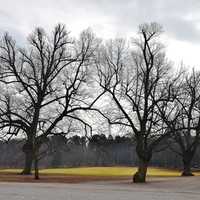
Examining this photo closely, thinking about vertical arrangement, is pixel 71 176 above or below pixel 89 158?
below

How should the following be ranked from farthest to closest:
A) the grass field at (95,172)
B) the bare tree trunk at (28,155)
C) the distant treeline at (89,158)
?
the distant treeline at (89,158) → the grass field at (95,172) → the bare tree trunk at (28,155)

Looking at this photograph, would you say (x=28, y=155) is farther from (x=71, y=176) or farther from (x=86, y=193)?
(x=86, y=193)

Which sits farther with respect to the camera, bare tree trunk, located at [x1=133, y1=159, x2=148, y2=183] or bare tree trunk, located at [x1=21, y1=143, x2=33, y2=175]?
bare tree trunk, located at [x1=21, y1=143, x2=33, y2=175]

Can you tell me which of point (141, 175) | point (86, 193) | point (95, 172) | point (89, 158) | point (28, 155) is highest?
point (89, 158)

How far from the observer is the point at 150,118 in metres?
40.2

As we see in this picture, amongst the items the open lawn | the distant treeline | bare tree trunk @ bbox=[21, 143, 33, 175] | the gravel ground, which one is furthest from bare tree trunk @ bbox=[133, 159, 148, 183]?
the distant treeline

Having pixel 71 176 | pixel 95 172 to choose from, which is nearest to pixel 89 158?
pixel 95 172

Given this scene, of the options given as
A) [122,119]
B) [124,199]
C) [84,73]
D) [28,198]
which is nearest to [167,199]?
[124,199]

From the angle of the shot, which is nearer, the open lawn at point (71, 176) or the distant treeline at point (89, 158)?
the open lawn at point (71, 176)

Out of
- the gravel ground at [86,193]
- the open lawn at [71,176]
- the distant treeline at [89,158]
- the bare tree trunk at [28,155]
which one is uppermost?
the distant treeline at [89,158]

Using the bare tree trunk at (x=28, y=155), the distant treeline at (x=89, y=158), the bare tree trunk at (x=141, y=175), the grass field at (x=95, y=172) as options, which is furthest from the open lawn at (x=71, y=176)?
the distant treeline at (x=89, y=158)

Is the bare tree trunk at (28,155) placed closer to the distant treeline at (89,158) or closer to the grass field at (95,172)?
the grass field at (95,172)

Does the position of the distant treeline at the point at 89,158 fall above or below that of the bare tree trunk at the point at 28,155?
above

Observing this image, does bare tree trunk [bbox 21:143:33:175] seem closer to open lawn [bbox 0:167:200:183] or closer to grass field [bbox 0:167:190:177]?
open lawn [bbox 0:167:200:183]
